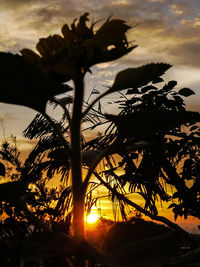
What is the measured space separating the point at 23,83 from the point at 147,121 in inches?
7.5

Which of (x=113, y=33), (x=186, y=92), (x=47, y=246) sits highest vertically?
(x=186, y=92)

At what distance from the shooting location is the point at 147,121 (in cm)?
50

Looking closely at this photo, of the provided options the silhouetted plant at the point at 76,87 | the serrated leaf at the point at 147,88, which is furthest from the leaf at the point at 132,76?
the serrated leaf at the point at 147,88

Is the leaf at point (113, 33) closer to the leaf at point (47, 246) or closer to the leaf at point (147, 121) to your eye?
the leaf at point (147, 121)

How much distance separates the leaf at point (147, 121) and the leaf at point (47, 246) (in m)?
0.19

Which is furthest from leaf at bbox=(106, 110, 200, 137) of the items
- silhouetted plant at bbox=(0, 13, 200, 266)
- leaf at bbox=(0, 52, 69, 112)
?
leaf at bbox=(0, 52, 69, 112)

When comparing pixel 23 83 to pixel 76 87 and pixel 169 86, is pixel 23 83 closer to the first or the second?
pixel 76 87


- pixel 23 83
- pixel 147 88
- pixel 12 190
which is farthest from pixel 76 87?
pixel 147 88

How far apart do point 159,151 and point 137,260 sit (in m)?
2.02

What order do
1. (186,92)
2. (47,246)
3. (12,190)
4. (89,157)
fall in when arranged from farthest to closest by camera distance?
(186,92)
(89,157)
(12,190)
(47,246)

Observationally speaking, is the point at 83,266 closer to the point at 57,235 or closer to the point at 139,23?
the point at 57,235

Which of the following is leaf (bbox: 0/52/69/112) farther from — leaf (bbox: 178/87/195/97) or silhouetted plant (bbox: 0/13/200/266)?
leaf (bbox: 178/87/195/97)

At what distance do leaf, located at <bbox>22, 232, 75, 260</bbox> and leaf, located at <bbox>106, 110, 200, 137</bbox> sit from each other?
0.19m

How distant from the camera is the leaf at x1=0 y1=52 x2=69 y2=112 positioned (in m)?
0.43
